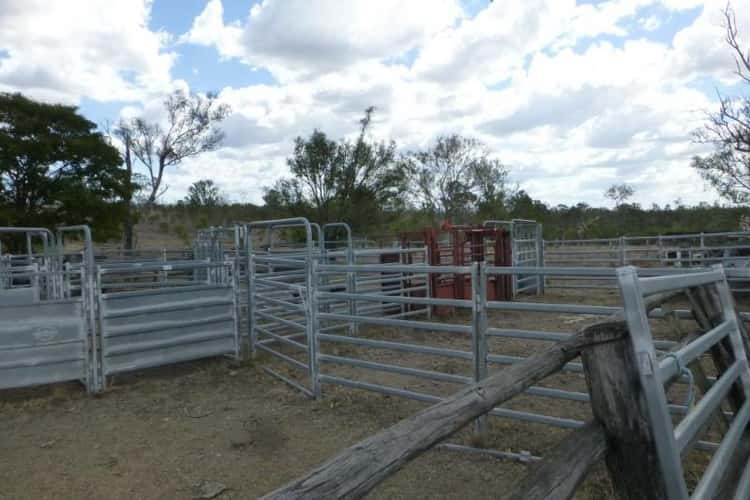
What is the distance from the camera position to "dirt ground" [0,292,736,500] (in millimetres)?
3451

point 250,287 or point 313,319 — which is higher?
point 250,287

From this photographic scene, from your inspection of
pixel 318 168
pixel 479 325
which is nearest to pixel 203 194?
pixel 318 168

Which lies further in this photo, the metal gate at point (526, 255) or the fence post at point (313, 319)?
the metal gate at point (526, 255)

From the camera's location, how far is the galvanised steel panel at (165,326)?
18.9ft

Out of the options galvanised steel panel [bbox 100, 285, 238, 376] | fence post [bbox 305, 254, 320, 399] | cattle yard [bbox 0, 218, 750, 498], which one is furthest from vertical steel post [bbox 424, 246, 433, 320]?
fence post [bbox 305, 254, 320, 399]

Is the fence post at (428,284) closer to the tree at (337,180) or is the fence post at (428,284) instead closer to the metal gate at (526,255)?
the metal gate at (526,255)

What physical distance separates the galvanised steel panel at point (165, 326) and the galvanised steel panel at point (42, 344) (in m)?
0.25

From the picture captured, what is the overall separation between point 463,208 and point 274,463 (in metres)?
31.6

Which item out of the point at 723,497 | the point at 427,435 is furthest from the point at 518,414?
the point at 427,435

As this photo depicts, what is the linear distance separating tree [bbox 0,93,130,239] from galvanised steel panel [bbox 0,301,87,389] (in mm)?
13554

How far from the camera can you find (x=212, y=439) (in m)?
4.29

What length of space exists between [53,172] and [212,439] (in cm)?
1758

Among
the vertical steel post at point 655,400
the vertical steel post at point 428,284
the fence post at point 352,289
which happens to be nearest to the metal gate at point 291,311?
the fence post at point 352,289

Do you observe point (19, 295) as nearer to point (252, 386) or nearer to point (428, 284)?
point (252, 386)
